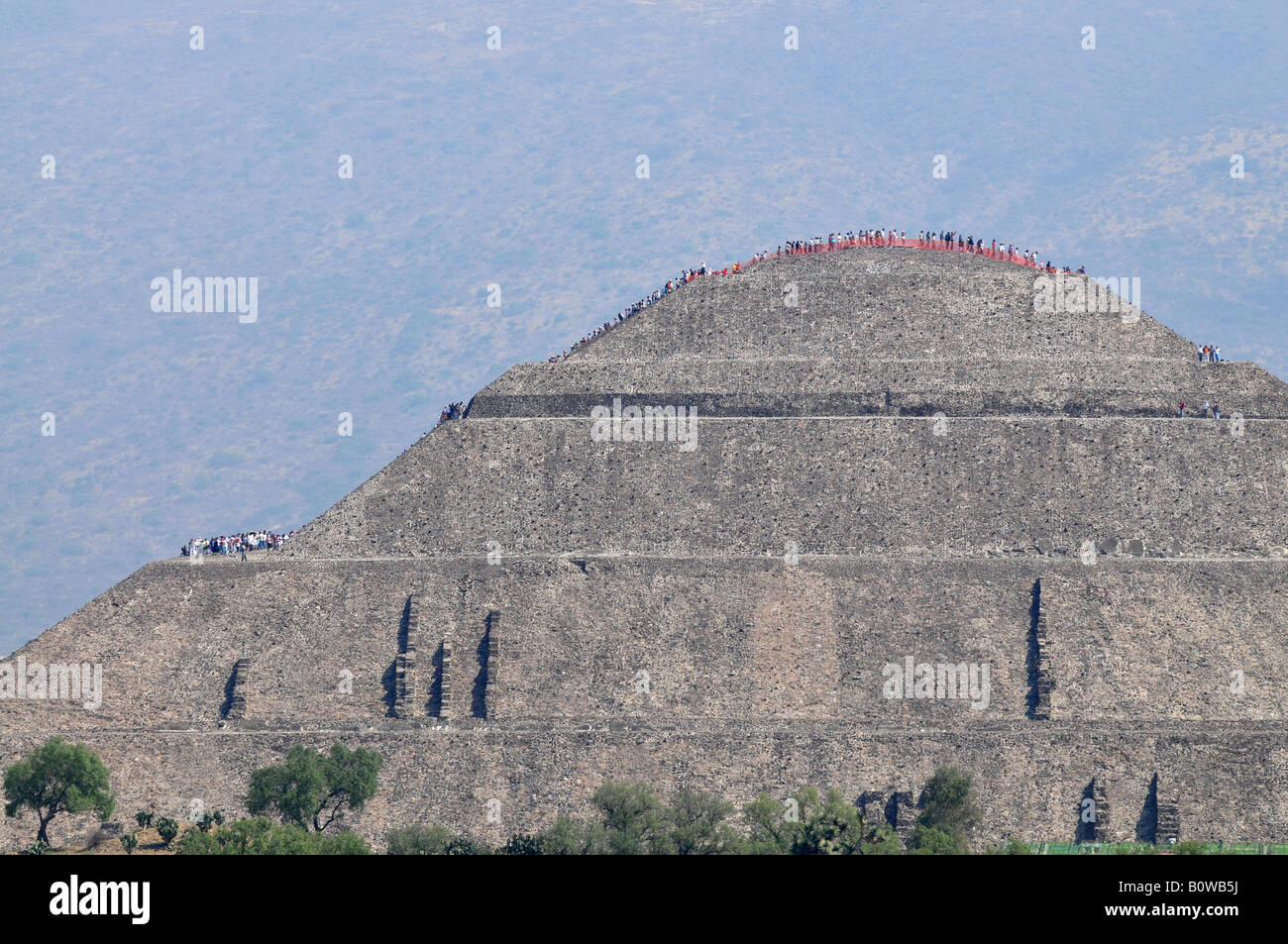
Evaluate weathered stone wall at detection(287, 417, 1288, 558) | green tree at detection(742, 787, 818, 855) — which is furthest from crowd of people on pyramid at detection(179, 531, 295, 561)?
green tree at detection(742, 787, 818, 855)

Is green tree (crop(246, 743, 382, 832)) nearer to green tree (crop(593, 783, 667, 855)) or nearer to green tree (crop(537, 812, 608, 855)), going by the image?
green tree (crop(537, 812, 608, 855))

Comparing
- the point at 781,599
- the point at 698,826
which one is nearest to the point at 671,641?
the point at 781,599

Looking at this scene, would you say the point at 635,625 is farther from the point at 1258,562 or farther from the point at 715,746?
the point at 1258,562

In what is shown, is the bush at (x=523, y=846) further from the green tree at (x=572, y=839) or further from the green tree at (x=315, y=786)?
the green tree at (x=315, y=786)

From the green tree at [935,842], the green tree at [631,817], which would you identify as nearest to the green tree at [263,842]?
the green tree at [631,817]

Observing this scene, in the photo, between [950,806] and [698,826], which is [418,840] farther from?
[950,806]

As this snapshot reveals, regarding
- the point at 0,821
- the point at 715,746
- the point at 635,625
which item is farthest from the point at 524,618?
the point at 0,821
